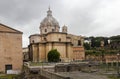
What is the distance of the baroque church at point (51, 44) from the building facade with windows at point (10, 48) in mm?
13675

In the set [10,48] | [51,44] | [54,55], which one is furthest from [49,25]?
[10,48]

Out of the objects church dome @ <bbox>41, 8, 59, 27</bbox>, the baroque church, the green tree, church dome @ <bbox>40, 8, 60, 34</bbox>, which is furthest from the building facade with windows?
church dome @ <bbox>41, 8, 59, 27</bbox>

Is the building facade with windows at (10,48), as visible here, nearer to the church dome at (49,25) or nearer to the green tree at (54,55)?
the green tree at (54,55)

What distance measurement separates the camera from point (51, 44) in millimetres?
Result: 49500

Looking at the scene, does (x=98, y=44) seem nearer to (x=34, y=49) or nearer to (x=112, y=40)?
(x=112, y=40)

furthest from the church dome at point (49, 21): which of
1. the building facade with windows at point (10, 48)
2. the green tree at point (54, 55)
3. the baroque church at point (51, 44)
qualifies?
the building facade with windows at point (10, 48)

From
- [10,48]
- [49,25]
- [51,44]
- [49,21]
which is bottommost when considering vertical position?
[10,48]

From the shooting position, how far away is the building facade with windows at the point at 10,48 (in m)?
35.1

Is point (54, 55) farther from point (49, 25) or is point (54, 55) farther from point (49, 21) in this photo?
point (49, 21)

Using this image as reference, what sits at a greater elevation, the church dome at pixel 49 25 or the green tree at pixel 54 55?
the church dome at pixel 49 25

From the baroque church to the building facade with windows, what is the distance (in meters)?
13.7

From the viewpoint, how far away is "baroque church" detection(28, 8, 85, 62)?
4994 centimetres

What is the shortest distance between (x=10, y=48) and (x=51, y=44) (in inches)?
593

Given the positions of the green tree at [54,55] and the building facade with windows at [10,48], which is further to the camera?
the green tree at [54,55]
